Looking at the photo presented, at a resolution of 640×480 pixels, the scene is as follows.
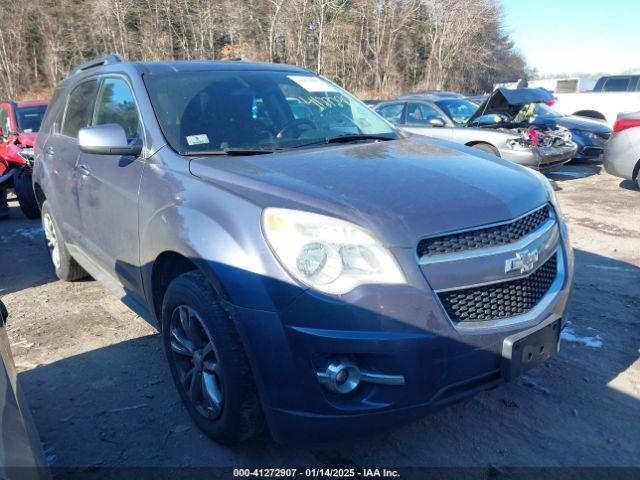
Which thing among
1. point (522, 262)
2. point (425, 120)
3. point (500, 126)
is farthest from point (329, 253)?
point (425, 120)

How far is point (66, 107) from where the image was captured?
4453 mm

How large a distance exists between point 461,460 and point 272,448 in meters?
0.90

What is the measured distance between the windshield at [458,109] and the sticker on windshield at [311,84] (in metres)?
5.90

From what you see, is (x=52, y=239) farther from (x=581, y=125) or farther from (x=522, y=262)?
(x=581, y=125)

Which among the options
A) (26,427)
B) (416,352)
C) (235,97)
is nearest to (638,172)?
(235,97)

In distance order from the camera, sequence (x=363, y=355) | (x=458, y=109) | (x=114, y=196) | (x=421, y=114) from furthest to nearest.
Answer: (x=458, y=109)
(x=421, y=114)
(x=114, y=196)
(x=363, y=355)

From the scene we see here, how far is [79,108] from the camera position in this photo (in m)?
4.18

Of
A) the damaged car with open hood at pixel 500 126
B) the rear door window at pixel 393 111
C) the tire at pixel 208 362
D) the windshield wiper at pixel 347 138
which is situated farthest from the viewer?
the rear door window at pixel 393 111

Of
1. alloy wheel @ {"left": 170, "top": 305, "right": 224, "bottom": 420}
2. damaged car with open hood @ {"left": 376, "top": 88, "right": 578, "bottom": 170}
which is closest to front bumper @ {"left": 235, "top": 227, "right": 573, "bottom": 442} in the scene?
alloy wheel @ {"left": 170, "top": 305, "right": 224, "bottom": 420}

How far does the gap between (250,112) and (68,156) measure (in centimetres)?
170

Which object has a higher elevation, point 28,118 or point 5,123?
point 28,118

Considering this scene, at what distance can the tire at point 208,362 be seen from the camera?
219 cm

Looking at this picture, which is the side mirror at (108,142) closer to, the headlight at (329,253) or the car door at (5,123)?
the headlight at (329,253)

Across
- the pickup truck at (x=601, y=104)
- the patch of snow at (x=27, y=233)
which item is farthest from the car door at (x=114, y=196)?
the pickup truck at (x=601, y=104)
